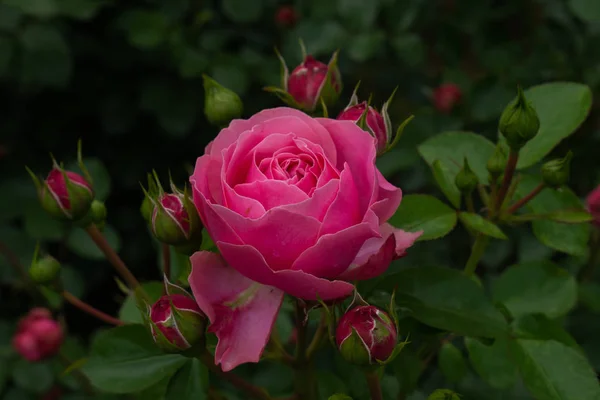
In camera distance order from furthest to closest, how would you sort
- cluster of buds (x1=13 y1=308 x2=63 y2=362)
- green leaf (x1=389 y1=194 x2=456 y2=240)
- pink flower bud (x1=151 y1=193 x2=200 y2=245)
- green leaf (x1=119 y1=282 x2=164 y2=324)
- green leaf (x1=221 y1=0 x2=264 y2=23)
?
green leaf (x1=221 y1=0 x2=264 y2=23)
cluster of buds (x1=13 y1=308 x2=63 y2=362)
green leaf (x1=119 y1=282 x2=164 y2=324)
green leaf (x1=389 y1=194 x2=456 y2=240)
pink flower bud (x1=151 y1=193 x2=200 y2=245)

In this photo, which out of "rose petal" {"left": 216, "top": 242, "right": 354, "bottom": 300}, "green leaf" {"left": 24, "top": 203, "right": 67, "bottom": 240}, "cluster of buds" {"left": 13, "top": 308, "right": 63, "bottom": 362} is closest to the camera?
"rose petal" {"left": 216, "top": 242, "right": 354, "bottom": 300}

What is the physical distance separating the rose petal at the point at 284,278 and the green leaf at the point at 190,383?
0.21 meters

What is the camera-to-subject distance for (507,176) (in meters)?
0.84

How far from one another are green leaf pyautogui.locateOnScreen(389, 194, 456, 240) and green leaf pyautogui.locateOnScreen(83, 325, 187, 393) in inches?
12.2

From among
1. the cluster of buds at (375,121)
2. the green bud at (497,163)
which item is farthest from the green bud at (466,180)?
the cluster of buds at (375,121)

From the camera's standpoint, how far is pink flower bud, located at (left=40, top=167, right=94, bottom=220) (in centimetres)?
84

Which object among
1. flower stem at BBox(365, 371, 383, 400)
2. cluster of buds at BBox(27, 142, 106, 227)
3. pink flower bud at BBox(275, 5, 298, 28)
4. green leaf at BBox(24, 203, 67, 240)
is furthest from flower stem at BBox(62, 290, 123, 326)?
pink flower bud at BBox(275, 5, 298, 28)

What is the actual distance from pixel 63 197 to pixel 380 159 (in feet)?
2.80

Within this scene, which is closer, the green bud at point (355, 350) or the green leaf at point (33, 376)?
the green bud at point (355, 350)

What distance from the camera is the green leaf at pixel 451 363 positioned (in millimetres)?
997

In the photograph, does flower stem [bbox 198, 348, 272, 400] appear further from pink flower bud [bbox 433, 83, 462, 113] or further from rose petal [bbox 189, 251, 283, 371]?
pink flower bud [bbox 433, 83, 462, 113]

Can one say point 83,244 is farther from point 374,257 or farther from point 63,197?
point 374,257

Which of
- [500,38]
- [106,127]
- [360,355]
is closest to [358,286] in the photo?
[360,355]

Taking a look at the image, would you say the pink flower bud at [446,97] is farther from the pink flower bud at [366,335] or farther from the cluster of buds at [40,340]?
the pink flower bud at [366,335]
